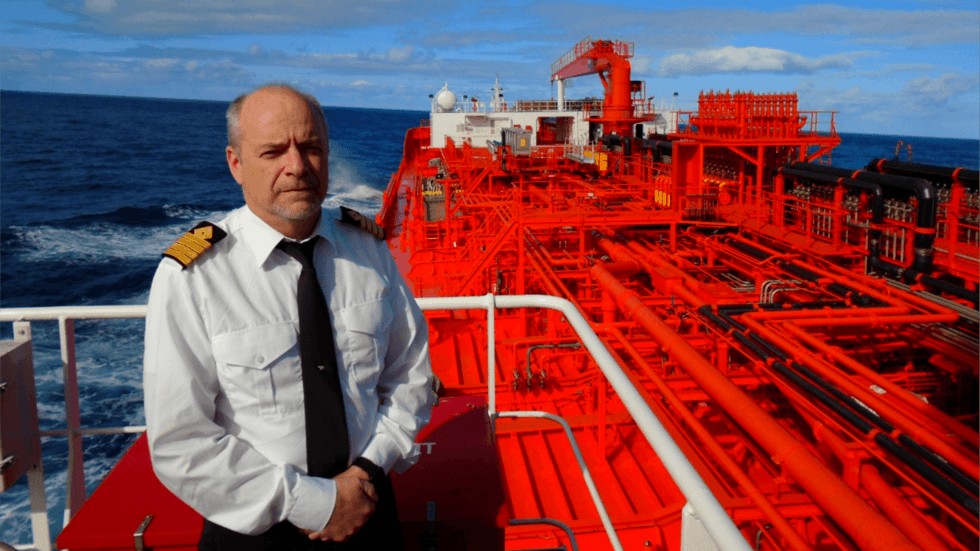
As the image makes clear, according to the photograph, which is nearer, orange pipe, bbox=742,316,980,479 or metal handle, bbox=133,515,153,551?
metal handle, bbox=133,515,153,551

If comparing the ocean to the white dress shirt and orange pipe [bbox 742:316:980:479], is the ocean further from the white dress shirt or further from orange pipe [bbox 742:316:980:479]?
orange pipe [bbox 742:316:980:479]

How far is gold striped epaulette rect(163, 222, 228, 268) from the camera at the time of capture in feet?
5.50

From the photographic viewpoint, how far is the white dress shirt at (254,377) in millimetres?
1651

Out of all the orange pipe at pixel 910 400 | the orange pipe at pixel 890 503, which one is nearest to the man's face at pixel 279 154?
the orange pipe at pixel 890 503

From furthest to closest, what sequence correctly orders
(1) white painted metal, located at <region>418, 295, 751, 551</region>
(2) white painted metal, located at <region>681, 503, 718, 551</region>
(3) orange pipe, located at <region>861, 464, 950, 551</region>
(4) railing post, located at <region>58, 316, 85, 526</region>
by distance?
(3) orange pipe, located at <region>861, 464, 950, 551</region> → (4) railing post, located at <region>58, 316, 85, 526</region> → (2) white painted metal, located at <region>681, 503, 718, 551</region> → (1) white painted metal, located at <region>418, 295, 751, 551</region>

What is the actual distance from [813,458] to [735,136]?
1261 cm

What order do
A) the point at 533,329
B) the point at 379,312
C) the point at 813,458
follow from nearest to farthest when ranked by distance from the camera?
the point at 379,312 < the point at 813,458 < the point at 533,329

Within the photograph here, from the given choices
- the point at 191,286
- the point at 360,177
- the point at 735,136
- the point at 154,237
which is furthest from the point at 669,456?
the point at 360,177

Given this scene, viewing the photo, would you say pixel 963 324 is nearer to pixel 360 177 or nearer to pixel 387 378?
pixel 387 378

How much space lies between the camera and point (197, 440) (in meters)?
1.65

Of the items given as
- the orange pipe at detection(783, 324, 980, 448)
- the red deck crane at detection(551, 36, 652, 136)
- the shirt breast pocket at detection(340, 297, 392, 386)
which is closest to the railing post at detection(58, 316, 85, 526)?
the shirt breast pocket at detection(340, 297, 392, 386)

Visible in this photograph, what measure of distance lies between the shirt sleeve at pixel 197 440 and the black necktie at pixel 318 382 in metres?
0.10

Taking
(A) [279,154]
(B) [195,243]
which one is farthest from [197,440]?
(A) [279,154]

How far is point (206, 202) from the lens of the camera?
35125 mm
